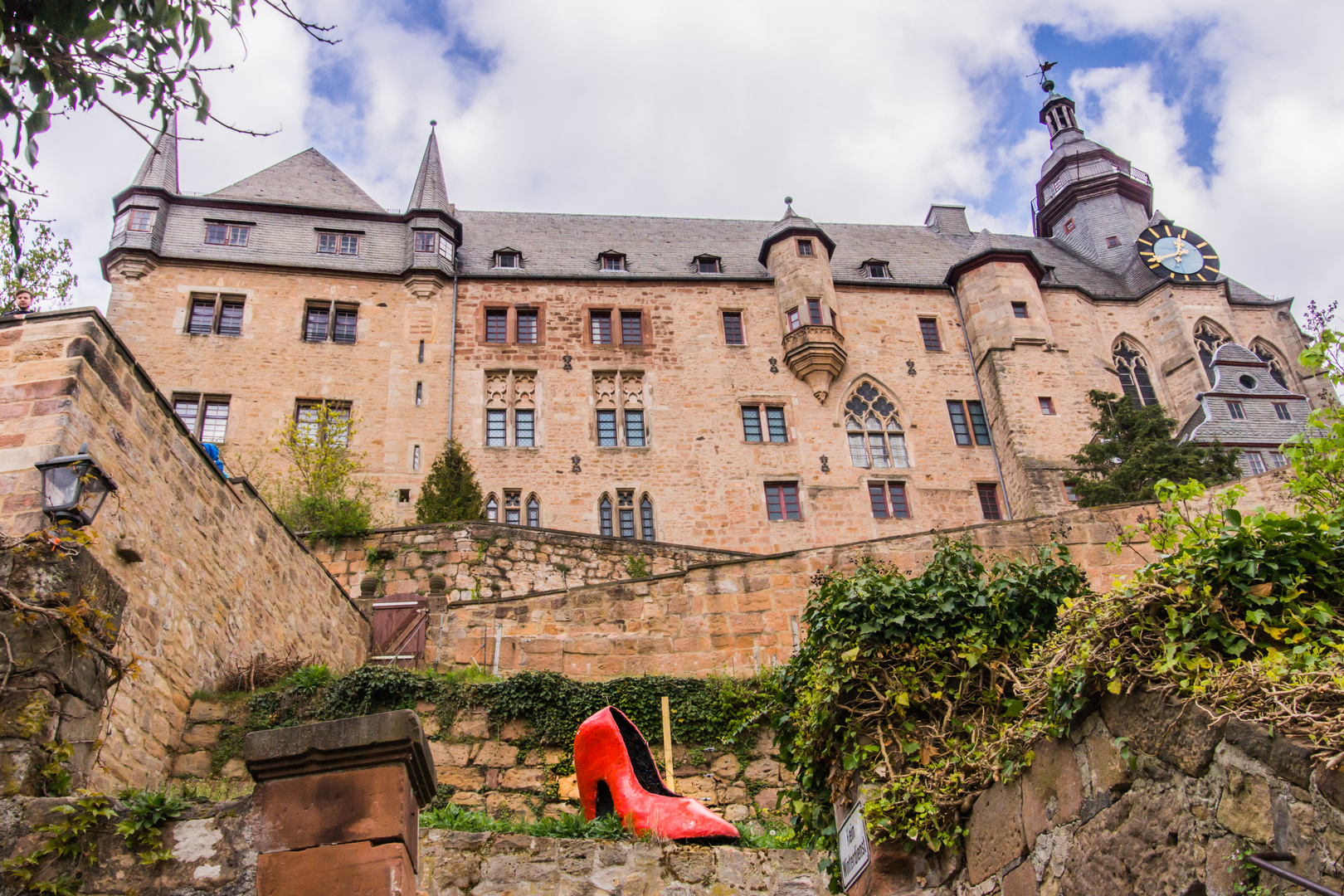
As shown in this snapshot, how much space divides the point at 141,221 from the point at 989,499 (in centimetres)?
2375

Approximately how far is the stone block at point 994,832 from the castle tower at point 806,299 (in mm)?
24994

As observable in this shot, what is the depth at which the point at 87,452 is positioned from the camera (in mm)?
7199

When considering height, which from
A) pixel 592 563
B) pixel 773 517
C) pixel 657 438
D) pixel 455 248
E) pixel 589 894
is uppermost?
pixel 455 248

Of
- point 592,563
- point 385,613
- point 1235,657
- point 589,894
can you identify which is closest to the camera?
point 1235,657

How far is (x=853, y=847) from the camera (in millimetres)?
5855

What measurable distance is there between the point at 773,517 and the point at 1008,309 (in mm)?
10048

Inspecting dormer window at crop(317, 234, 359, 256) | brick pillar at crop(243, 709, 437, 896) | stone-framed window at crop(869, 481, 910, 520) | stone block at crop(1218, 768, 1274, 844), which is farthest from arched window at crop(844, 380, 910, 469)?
stone block at crop(1218, 768, 1274, 844)

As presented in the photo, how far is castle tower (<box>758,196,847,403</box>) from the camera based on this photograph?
29.9 metres

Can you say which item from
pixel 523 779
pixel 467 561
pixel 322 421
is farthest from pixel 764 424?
pixel 523 779

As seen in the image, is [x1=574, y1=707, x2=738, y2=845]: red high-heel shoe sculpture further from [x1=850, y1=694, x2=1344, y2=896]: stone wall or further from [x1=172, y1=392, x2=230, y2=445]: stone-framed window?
[x1=172, y1=392, x2=230, y2=445]: stone-framed window

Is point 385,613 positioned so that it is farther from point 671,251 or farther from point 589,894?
point 671,251

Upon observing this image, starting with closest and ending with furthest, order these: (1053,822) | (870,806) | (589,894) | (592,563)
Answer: (1053,822), (870,806), (589,894), (592,563)

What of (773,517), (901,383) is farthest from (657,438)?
(901,383)

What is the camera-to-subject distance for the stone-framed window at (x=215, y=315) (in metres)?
27.6
